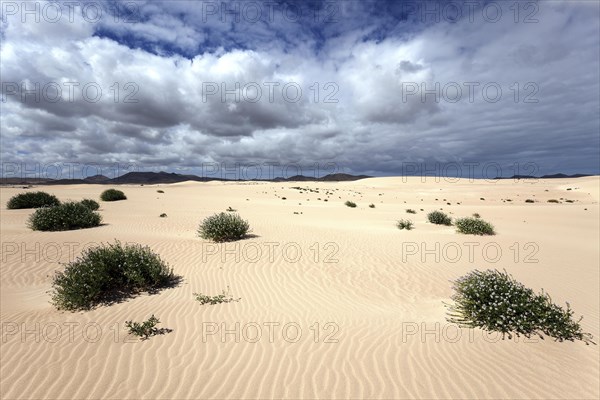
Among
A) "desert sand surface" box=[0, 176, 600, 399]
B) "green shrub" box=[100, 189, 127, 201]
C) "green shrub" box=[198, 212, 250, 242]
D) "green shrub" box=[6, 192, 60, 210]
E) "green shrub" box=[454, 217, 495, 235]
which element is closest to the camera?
"desert sand surface" box=[0, 176, 600, 399]

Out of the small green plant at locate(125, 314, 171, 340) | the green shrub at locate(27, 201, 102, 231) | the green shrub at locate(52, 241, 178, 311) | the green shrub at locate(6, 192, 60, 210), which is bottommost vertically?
the small green plant at locate(125, 314, 171, 340)

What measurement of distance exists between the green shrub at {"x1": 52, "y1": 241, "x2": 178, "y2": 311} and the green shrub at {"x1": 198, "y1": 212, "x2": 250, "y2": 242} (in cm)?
512

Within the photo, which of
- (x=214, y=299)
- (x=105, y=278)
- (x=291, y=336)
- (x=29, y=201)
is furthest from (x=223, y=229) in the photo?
(x=29, y=201)

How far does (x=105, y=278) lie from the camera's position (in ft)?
24.6

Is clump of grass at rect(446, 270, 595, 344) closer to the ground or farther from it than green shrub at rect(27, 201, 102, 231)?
closer to the ground

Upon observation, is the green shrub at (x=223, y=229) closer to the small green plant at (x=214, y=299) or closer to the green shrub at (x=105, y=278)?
the green shrub at (x=105, y=278)

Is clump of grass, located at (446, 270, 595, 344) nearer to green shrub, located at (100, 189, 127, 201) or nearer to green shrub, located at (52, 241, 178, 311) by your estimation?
green shrub, located at (52, 241, 178, 311)

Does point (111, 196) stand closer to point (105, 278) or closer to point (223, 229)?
point (223, 229)

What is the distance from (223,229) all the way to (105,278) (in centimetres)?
664

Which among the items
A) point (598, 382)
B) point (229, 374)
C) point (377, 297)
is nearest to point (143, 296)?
point (229, 374)

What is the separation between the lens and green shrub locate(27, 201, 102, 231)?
14.5 m

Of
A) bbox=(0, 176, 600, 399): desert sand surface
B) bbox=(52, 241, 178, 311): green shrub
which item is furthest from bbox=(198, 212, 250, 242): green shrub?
bbox=(52, 241, 178, 311): green shrub

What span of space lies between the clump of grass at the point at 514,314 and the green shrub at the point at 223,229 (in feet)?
33.3

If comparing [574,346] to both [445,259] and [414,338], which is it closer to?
[414,338]
